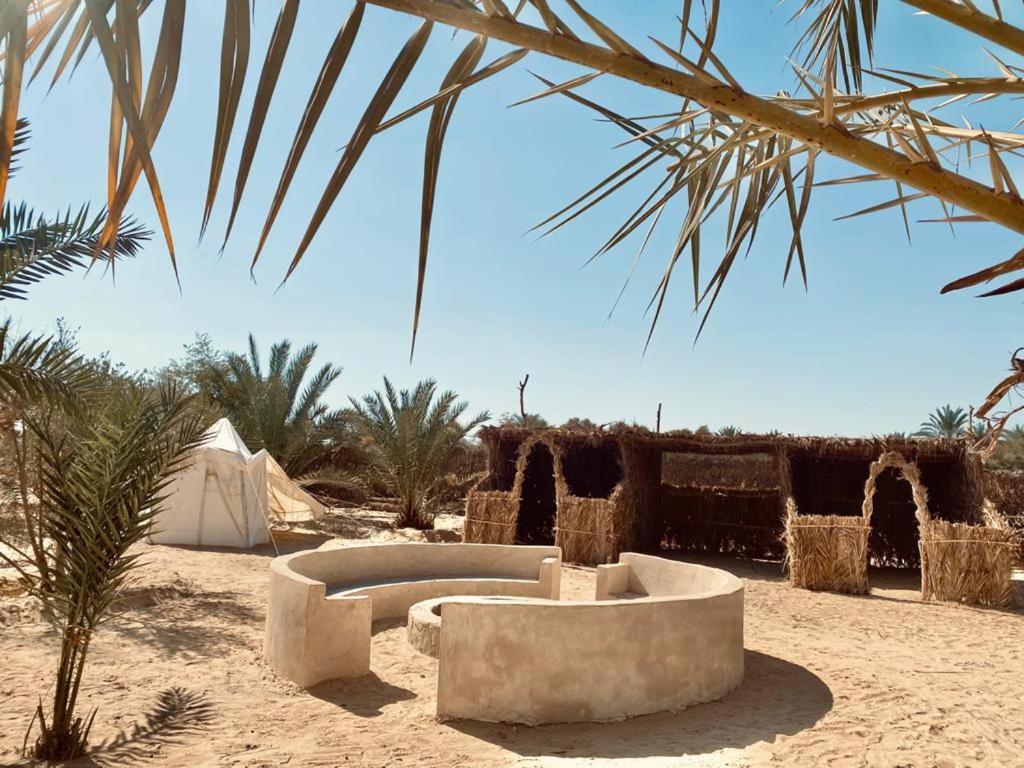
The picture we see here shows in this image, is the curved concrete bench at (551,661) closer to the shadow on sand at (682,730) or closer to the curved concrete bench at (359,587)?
the shadow on sand at (682,730)

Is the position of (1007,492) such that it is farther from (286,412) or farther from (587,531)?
(286,412)

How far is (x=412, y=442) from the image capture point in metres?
15.4

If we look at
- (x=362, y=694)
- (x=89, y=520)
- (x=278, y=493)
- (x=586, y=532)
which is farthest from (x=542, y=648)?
(x=278, y=493)

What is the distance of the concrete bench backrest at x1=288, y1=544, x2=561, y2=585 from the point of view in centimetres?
834

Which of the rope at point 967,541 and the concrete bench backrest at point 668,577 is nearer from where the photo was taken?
the concrete bench backrest at point 668,577

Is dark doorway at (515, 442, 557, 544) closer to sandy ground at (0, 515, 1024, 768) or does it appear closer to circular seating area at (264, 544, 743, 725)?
sandy ground at (0, 515, 1024, 768)

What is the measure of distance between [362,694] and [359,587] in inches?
98.8

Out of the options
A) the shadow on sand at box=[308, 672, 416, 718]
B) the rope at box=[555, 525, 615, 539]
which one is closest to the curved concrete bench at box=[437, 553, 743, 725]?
the shadow on sand at box=[308, 672, 416, 718]

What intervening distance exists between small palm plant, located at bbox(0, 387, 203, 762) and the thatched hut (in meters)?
8.34

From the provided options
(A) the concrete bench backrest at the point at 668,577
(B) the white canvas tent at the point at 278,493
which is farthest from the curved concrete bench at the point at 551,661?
(B) the white canvas tent at the point at 278,493

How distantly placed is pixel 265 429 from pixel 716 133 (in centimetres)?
1506

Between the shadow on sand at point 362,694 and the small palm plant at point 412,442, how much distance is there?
30.0ft

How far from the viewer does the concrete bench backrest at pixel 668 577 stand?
725 cm

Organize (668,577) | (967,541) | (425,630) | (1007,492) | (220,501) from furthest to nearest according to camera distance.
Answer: (1007,492) → (220,501) → (967,541) → (668,577) → (425,630)
